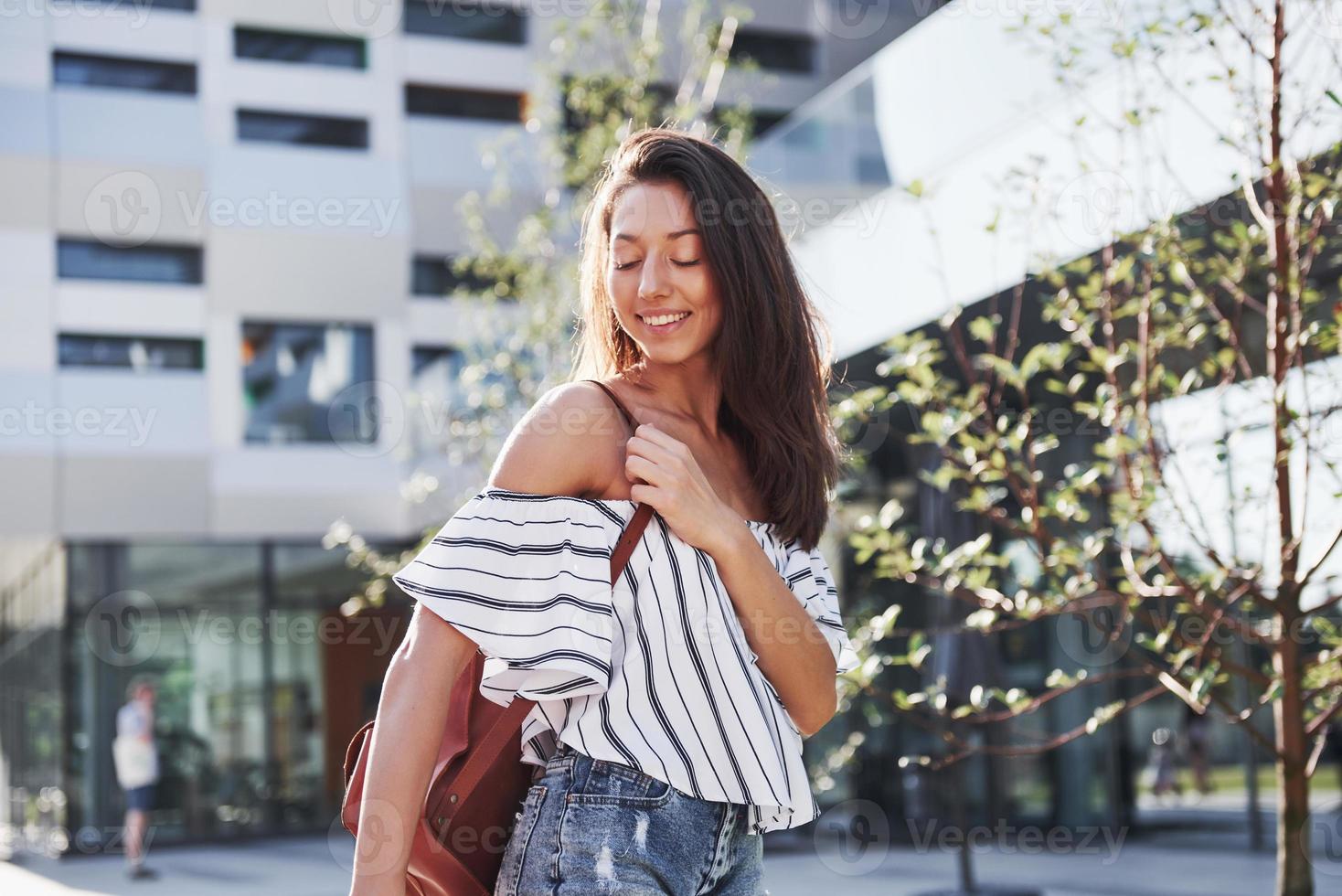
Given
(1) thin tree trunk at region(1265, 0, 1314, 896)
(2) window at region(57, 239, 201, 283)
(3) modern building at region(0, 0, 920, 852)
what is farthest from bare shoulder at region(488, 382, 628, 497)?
(2) window at region(57, 239, 201, 283)

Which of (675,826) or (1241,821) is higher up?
(675,826)

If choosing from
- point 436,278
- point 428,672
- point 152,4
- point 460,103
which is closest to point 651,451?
point 428,672

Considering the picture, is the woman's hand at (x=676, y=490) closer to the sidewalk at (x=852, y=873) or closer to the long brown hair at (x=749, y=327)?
the long brown hair at (x=749, y=327)

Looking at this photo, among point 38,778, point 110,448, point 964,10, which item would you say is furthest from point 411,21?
point 964,10

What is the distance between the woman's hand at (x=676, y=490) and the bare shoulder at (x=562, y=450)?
1.2 inches

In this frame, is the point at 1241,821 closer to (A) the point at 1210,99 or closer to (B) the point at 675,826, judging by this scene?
(A) the point at 1210,99

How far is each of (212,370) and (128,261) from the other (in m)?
1.74

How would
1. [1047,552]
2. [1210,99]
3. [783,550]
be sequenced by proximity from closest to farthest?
[783,550]
[1047,552]
[1210,99]

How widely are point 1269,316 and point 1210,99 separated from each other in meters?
3.08

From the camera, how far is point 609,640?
177 centimetres

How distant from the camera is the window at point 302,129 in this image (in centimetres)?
1925

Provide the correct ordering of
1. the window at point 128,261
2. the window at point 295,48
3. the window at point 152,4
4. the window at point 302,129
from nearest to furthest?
the window at point 128,261, the window at point 152,4, the window at point 302,129, the window at point 295,48

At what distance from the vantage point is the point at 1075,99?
7496 millimetres

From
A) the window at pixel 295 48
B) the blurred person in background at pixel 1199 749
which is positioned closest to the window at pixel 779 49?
the window at pixel 295 48
